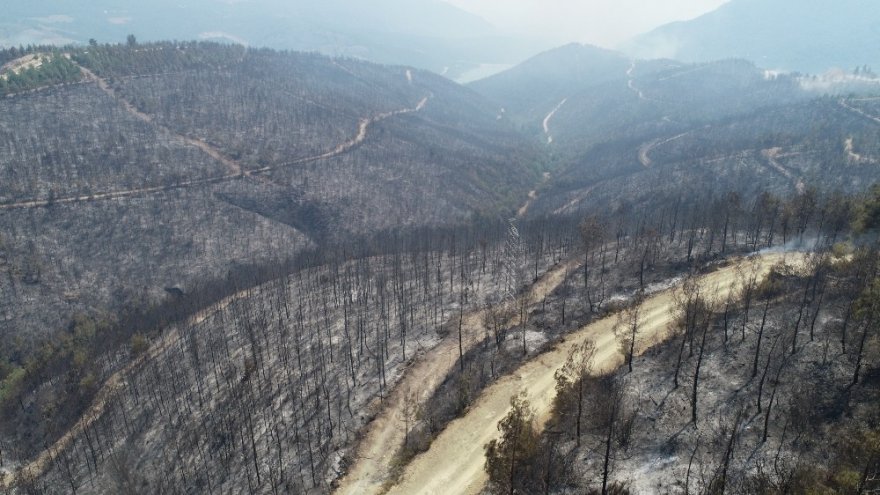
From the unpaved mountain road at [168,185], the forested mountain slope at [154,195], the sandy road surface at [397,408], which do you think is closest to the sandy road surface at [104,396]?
the forested mountain slope at [154,195]

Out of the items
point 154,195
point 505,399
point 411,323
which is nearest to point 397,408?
point 505,399

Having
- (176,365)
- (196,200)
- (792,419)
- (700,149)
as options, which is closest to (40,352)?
(176,365)

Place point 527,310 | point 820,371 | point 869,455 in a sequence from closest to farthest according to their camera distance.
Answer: point 869,455, point 820,371, point 527,310

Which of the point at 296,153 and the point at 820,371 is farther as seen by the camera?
the point at 296,153

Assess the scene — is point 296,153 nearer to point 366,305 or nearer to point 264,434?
point 366,305

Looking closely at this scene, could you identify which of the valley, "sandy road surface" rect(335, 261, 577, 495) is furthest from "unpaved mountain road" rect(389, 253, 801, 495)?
"sandy road surface" rect(335, 261, 577, 495)

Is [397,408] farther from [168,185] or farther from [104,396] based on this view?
[168,185]
